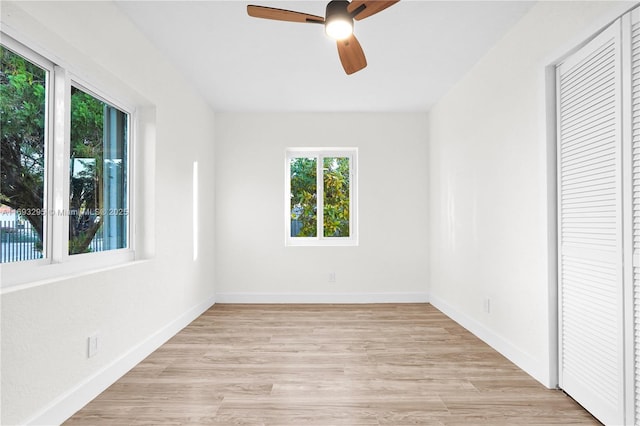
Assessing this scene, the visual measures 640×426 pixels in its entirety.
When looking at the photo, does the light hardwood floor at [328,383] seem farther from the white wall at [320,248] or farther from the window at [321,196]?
the window at [321,196]

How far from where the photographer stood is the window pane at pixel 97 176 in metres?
2.30

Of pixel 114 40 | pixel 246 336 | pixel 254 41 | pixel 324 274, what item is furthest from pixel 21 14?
pixel 324 274

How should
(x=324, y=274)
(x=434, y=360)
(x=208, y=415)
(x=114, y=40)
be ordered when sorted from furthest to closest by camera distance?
(x=324, y=274)
(x=434, y=360)
(x=114, y=40)
(x=208, y=415)

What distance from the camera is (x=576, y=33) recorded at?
6.81 feet

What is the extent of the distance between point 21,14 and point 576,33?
2742mm

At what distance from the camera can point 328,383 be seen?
7.86 ft

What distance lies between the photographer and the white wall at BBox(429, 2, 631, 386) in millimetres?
2332

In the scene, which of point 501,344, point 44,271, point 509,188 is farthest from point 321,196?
point 44,271

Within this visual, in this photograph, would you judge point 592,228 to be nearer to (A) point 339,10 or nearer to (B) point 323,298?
(A) point 339,10

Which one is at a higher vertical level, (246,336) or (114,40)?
(114,40)

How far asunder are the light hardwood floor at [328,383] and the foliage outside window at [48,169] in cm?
94

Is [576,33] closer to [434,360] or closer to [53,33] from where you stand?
[434,360]

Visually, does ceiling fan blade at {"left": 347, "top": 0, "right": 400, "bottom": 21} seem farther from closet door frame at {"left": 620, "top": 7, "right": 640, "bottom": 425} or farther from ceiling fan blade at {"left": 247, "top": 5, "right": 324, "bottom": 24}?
closet door frame at {"left": 620, "top": 7, "right": 640, "bottom": 425}

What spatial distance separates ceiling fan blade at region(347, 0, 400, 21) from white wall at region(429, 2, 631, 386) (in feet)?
3.54
